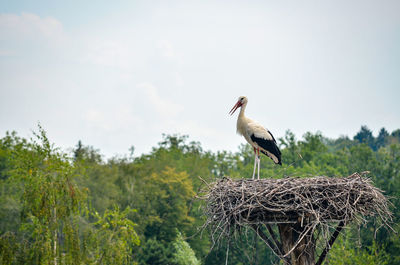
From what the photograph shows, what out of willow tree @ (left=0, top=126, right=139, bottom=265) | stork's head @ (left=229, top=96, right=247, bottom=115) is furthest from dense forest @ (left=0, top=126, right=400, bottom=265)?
stork's head @ (left=229, top=96, right=247, bottom=115)

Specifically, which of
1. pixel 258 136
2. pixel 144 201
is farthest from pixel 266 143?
pixel 144 201

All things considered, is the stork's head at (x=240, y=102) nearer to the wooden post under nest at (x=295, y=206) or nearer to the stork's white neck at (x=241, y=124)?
the stork's white neck at (x=241, y=124)

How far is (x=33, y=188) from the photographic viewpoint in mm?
12273

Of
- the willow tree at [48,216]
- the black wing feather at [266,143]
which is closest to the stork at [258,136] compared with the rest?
the black wing feather at [266,143]

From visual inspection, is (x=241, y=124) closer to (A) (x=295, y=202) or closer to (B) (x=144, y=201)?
(A) (x=295, y=202)

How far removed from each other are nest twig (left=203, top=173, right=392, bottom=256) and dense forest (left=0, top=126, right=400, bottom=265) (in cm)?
585

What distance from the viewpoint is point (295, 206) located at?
24.1 feet

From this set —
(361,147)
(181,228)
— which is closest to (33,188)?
(181,228)

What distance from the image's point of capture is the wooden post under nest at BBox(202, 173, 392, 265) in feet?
24.0

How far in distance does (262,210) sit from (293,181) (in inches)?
27.1

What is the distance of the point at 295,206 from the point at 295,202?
0.20 ft

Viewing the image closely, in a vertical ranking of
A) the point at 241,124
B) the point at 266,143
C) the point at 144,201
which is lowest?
the point at 266,143

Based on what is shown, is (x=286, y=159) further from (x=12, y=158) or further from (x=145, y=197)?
(x=12, y=158)

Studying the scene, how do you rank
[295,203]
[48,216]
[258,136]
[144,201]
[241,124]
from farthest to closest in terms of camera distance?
1. [144,201]
2. [48,216]
3. [241,124]
4. [258,136]
5. [295,203]
